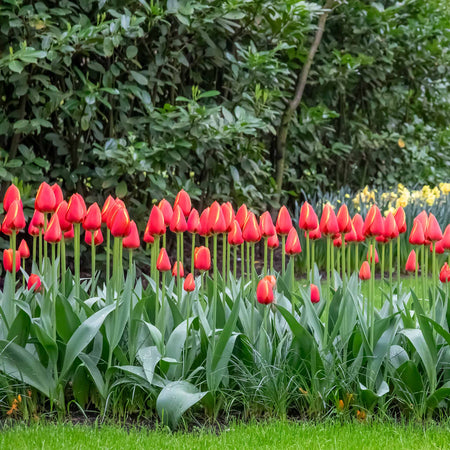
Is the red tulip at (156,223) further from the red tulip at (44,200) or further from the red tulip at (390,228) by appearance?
the red tulip at (390,228)

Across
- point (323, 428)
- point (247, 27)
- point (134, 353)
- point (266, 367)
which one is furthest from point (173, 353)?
point (247, 27)

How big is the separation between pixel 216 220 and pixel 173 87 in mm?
3346

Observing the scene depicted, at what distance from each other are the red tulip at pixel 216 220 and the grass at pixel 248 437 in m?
0.77

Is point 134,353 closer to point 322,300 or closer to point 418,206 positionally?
point 322,300

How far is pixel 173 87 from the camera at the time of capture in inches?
237

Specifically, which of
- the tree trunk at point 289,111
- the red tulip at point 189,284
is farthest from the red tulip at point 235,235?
the tree trunk at point 289,111

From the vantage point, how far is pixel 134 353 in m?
2.89

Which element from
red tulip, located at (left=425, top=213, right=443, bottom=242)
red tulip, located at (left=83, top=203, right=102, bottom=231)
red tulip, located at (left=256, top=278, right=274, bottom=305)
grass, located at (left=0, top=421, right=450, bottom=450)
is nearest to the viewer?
grass, located at (left=0, top=421, right=450, bottom=450)

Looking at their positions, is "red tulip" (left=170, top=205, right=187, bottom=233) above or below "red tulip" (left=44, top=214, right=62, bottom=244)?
above

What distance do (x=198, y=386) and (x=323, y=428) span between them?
1.77 feet

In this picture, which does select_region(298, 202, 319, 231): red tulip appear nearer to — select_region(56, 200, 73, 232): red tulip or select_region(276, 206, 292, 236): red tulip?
select_region(276, 206, 292, 236): red tulip

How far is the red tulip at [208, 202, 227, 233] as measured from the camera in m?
2.89

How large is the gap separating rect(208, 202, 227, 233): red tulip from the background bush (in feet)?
7.24

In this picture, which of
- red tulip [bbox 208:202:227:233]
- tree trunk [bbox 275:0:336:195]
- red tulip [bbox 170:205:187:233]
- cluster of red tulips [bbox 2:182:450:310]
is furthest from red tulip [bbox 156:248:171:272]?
tree trunk [bbox 275:0:336:195]
